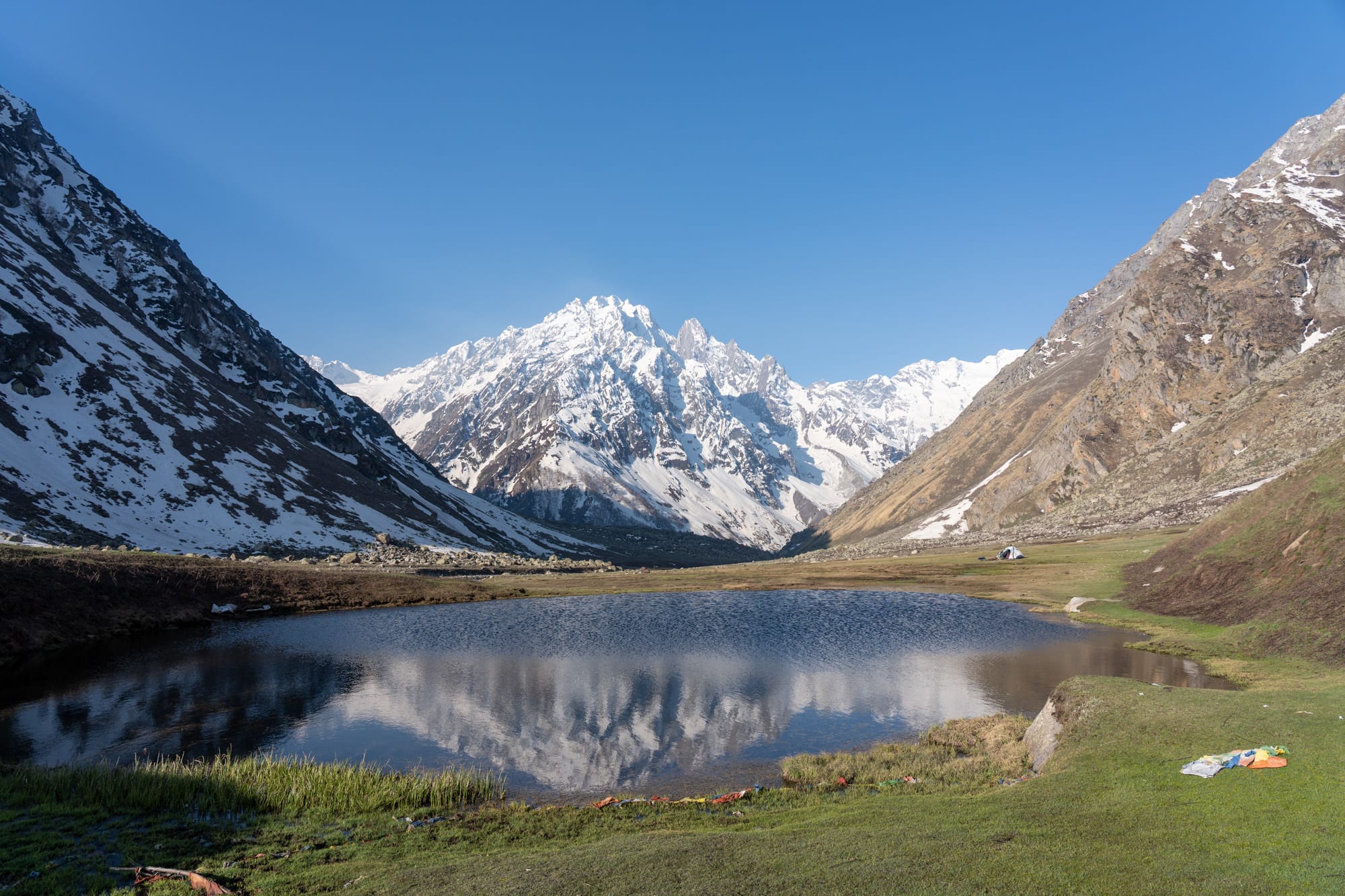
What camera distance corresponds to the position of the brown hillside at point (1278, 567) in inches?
1703

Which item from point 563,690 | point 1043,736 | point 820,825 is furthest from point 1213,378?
point 820,825

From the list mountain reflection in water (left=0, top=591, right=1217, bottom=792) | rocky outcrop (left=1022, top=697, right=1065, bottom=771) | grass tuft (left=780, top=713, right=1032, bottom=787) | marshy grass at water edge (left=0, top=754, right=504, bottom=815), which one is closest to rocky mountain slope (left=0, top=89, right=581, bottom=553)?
mountain reflection in water (left=0, top=591, right=1217, bottom=792)

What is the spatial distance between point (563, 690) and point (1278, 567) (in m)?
51.4

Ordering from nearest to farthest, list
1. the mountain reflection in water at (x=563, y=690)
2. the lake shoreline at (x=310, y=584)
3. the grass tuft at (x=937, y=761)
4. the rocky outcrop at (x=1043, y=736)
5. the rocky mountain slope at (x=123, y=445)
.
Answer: the grass tuft at (x=937, y=761)
the rocky outcrop at (x=1043, y=736)
the mountain reflection in water at (x=563, y=690)
the lake shoreline at (x=310, y=584)
the rocky mountain slope at (x=123, y=445)

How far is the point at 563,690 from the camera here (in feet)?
160

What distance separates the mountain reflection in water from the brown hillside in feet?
22.1

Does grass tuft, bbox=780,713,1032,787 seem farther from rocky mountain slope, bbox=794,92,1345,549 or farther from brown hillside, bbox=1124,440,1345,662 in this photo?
rocky mountain slope, bbox=794,92,1345,549

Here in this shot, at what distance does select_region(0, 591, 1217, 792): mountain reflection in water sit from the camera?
35.2 meters

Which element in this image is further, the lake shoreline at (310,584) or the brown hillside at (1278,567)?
the lake shoreline at (310,584)

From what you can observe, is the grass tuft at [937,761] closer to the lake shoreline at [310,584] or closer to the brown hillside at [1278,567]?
the brown hillside at [1278,567]

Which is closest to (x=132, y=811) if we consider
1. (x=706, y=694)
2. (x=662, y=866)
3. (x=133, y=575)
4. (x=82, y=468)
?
(x=662, y=866)

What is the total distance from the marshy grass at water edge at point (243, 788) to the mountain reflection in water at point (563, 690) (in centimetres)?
467

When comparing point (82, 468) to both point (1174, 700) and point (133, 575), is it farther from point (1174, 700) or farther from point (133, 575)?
point (1174, 700)

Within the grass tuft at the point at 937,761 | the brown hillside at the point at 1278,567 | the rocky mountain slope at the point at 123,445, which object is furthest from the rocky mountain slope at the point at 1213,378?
the rocky mountain slope at the point at 123,445
